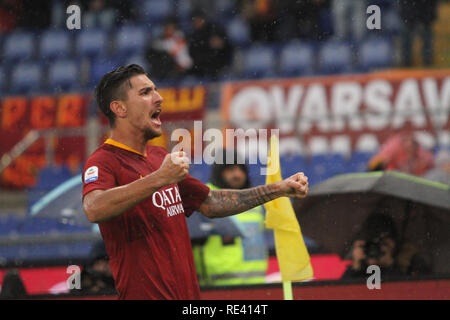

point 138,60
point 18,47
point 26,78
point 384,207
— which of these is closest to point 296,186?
point 384,207

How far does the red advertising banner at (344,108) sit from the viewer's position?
9508 mm

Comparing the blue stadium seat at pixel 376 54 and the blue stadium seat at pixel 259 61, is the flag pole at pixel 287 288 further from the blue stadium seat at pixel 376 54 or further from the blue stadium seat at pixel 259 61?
the blue stadium seat at pixel 259 61

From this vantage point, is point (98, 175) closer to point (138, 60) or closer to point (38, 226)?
point (38, 226)

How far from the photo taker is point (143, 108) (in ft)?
11.7

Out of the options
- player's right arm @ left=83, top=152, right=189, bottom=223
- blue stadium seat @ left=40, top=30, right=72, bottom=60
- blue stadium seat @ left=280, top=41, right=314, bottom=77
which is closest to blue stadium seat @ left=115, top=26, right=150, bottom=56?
blue stadium seat @ left=40, top=30, right=72, bottom=60

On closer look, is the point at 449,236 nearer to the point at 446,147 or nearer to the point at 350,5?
the point at 446,147

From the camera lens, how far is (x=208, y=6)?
1382 cm

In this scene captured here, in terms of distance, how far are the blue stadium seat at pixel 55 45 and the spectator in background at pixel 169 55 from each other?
275 centimetres

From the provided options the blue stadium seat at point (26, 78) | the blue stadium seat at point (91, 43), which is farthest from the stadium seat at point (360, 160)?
the blue stadium seat at point (26, 78)

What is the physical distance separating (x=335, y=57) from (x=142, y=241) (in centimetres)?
986
